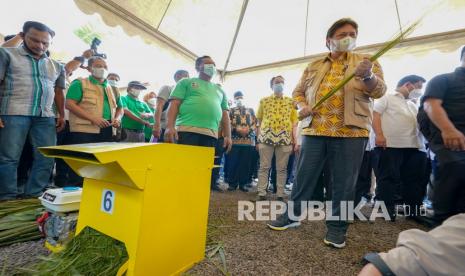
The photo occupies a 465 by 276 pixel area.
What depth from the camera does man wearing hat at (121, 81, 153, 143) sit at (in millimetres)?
2865

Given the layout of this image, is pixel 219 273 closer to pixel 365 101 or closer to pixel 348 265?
pixel 348 265

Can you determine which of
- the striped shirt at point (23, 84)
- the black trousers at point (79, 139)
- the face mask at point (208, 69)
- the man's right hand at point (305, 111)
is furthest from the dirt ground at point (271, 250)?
the face mask at point (208, 69)

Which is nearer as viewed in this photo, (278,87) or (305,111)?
(305,111)

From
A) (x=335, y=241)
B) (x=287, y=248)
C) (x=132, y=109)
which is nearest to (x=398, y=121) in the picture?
(x=335, y=241)

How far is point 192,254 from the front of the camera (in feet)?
3.18

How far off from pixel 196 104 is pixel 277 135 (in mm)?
1062

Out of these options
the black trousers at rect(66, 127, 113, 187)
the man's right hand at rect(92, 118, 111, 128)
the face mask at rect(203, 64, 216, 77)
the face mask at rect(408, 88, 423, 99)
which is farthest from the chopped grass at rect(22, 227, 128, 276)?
the face mask at rect(408, 88, 423, 99)

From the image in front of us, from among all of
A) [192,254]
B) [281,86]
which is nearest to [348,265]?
[192,254]

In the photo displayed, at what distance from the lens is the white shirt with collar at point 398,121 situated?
196 centimetres

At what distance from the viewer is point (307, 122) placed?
57.8 inches

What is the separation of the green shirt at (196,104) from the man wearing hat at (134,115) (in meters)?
1.17

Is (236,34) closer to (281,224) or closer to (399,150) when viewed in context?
(399,150)

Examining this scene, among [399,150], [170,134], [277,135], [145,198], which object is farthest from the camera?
[277,135]

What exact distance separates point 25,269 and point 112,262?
351 millimetres
